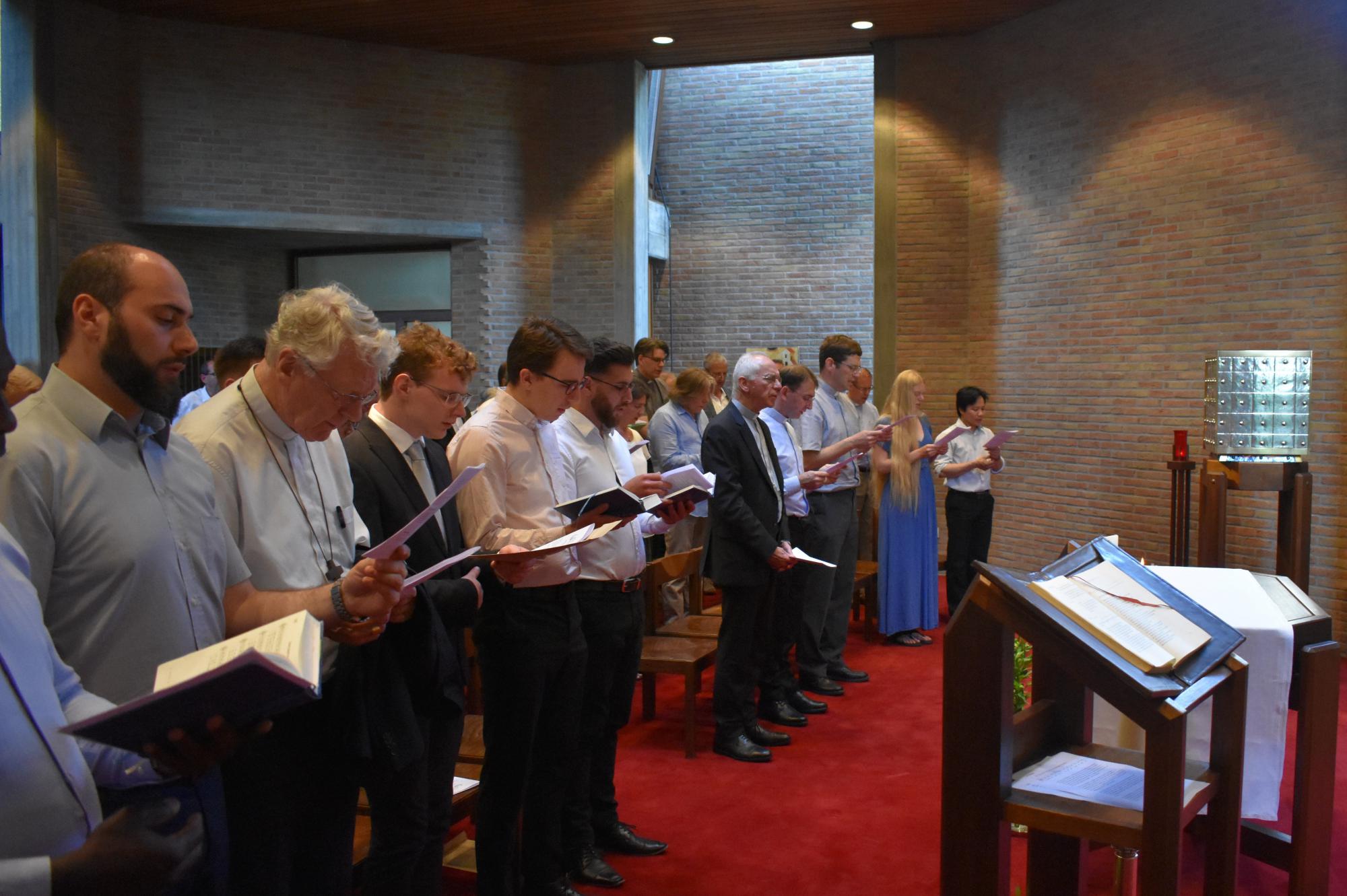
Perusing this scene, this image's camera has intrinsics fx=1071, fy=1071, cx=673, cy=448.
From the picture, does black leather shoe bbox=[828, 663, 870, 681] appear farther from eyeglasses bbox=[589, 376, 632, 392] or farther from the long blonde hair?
eyeglasses bbox=[589, 376, 632, 392]

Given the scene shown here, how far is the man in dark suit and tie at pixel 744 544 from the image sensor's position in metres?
4.60

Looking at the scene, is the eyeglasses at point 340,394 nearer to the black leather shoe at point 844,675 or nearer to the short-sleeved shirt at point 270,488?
the short-sleeved shirt at point 270,488

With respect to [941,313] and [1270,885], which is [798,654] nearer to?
[1270,885]

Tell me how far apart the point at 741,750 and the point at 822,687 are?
117 centimetres

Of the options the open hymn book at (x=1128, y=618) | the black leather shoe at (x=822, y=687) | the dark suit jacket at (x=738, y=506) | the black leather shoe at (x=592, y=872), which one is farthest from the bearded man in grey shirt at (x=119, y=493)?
the black leather shoe at (x=822, y=687)

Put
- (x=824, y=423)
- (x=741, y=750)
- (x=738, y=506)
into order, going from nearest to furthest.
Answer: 1. (x=738, y=506)
2. (x=741, y=750)
3. (x=824, y=423)

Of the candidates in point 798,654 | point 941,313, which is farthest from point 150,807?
point 941,313

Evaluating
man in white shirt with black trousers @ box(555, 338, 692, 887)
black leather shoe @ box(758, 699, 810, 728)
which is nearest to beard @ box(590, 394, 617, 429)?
man in white shirt with black trousers @ box(555, 338, 692, 887)

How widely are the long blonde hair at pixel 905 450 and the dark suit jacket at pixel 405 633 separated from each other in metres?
4.48

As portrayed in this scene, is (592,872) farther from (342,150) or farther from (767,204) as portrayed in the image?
(767,204)

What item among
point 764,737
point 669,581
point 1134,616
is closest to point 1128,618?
point 1134,616

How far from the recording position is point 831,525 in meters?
5.95

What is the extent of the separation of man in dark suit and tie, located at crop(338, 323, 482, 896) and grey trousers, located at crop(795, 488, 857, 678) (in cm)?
289

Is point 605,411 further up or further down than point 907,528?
further up
